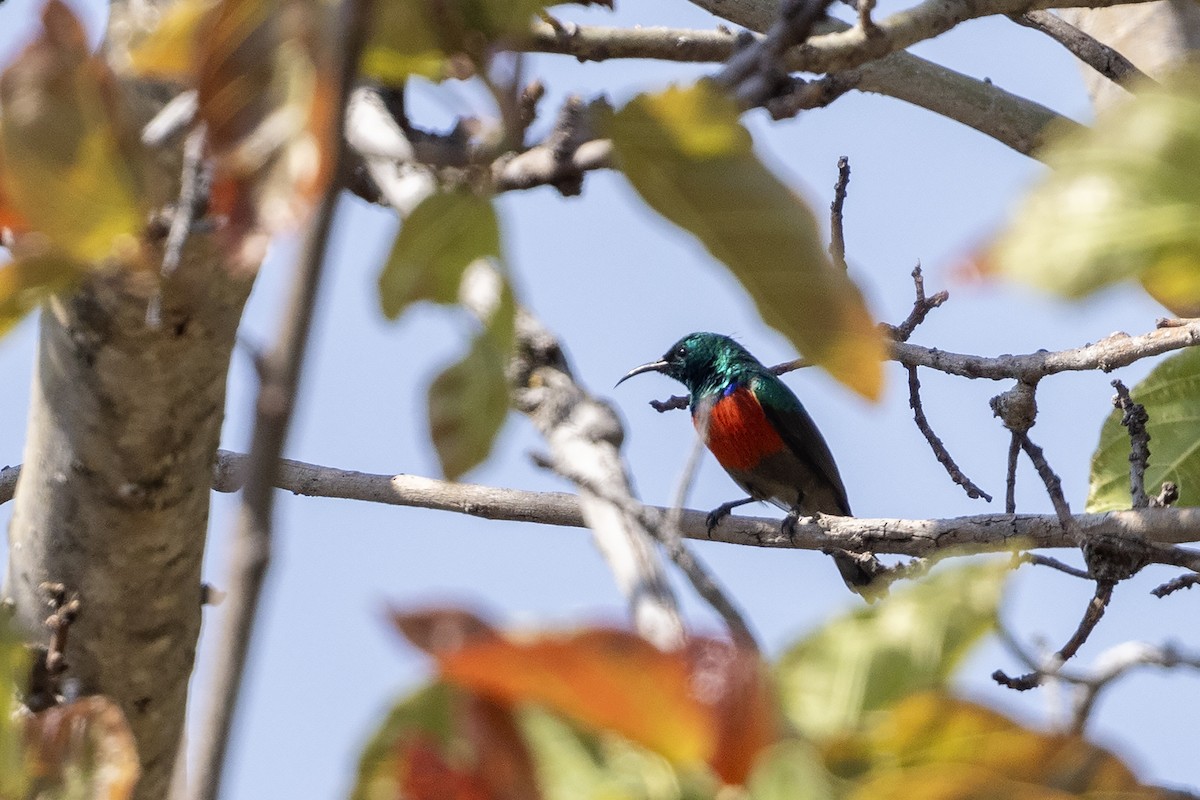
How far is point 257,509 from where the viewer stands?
790 millimetres

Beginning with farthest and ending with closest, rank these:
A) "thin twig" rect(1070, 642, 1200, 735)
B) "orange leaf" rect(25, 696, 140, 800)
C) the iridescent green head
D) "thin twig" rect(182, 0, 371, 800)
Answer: the iridescent green head → "orange leaf" rect(25, 696, 140, 800) → "thin twig" rect(1070, 642, 1200, 735) → "thin twig" rect(182, 0, 371, 800)

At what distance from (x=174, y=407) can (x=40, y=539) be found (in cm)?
45

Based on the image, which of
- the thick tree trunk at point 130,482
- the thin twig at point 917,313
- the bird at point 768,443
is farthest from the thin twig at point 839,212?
the bird at point 768,443

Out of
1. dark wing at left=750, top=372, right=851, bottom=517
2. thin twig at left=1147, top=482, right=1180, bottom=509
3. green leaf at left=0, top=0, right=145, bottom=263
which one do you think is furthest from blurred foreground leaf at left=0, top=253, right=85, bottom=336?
dark wing at left=750, top=372, right=851, bottom=517

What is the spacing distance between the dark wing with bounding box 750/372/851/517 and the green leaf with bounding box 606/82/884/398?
7095 millimetres

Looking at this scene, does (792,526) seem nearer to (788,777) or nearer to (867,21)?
(867,21)

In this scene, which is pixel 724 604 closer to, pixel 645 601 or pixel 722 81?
pixel 645 601

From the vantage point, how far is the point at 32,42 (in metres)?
1.08


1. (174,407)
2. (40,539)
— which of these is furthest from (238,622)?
(40,539)

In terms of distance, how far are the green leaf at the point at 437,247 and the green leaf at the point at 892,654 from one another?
1.44 ft

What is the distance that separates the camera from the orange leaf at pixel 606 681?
0.83 metres

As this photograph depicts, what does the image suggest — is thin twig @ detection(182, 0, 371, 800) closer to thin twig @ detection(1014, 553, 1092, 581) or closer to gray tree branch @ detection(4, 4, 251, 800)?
gray tree branch @ detection(4, 4, 251, 800)

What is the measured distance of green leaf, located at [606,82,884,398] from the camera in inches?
42.1

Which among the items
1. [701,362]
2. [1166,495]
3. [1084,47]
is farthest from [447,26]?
[701,362]
